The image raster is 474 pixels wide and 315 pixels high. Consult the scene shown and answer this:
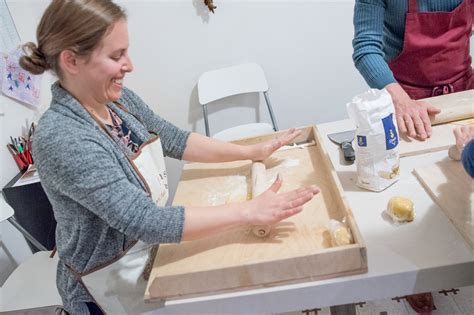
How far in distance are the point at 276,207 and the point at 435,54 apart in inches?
33.3

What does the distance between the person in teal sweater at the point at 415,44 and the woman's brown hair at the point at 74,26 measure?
789mm

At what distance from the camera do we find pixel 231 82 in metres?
2.15

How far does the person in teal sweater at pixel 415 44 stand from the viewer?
121 centimetres

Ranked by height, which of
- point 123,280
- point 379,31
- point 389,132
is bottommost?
point 123,280

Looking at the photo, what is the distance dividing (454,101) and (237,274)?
2.85 ft

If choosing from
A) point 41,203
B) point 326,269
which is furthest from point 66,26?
point 41,203

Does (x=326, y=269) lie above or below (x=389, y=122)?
below

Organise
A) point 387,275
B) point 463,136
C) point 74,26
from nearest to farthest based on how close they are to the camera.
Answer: point 387,275 < point 74,26 < point 463,136

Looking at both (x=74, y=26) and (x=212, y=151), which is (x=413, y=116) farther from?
(x=74, y=26)

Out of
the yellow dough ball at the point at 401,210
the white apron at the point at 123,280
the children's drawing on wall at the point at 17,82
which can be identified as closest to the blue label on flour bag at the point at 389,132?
the yellow dough ball at the point at 401,210

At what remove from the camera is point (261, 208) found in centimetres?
79

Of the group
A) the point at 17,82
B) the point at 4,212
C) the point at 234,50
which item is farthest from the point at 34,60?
the point at 234,50

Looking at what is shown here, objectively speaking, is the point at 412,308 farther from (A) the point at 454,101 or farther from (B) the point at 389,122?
(B) the point at 389,122

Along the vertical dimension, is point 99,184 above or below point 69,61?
below
